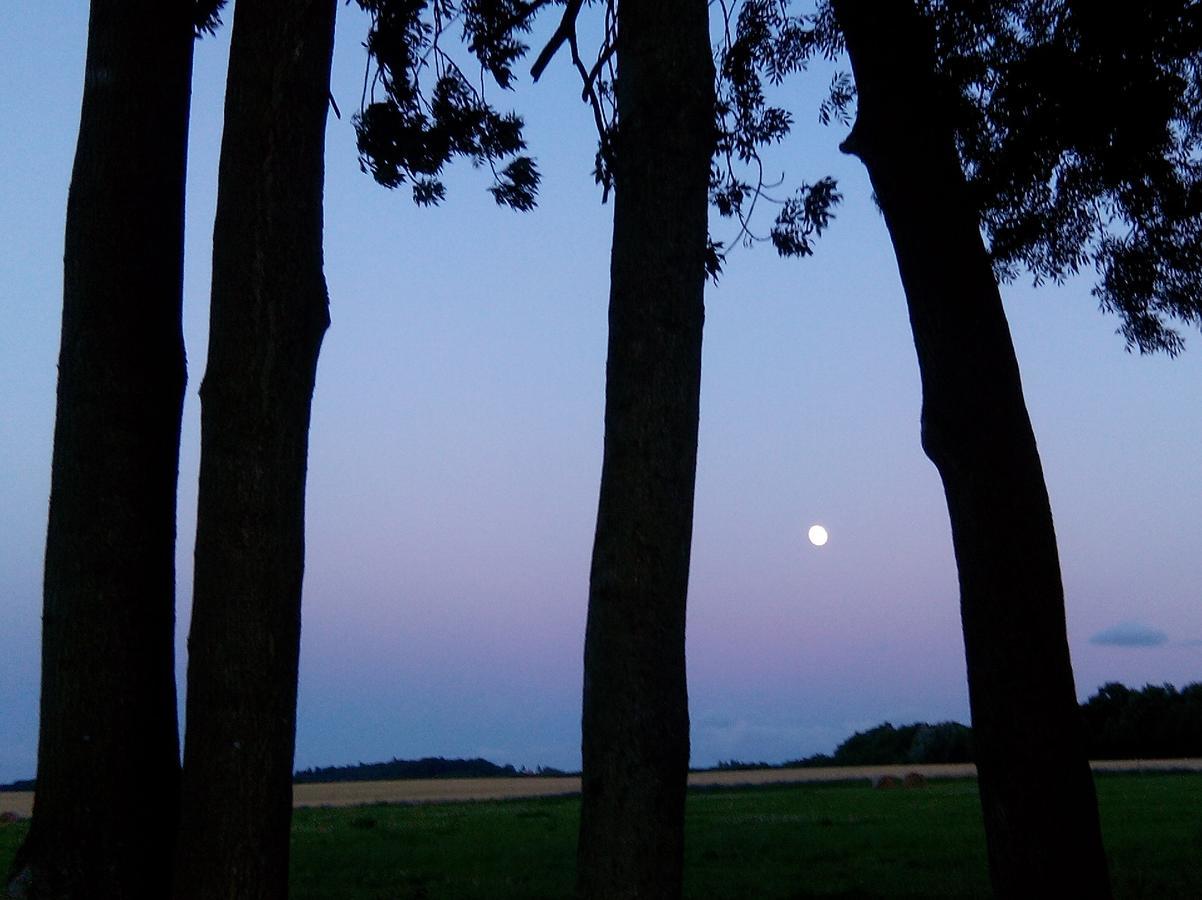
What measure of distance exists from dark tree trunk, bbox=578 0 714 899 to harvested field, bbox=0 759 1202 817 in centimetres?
1183

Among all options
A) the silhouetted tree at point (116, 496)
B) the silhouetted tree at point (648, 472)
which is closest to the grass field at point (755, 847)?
the silhouetted tree at point (116, 496)

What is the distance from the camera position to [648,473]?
519 centimetres

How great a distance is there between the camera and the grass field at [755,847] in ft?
28.8

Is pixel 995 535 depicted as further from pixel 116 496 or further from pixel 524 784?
pixel 524 784

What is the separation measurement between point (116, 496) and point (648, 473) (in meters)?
2.58

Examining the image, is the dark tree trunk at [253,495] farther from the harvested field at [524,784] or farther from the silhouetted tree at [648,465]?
the harvested field at [524,784]

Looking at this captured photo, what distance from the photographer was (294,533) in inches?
220

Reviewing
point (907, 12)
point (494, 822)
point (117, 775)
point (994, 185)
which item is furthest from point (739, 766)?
point (117, 775)

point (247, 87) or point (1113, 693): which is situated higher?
point (247, 87)

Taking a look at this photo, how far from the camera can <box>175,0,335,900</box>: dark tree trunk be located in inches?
211

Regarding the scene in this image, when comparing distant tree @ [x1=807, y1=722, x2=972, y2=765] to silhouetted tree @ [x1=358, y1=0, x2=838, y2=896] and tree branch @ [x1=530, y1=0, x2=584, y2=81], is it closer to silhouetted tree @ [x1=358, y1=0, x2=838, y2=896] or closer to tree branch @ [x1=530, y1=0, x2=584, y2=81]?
tree branch @ [x1=530, y1=0, x2=584, y2=81]

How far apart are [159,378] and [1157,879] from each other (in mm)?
6998

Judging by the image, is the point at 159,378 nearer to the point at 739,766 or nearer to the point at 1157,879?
the point at 1157,879

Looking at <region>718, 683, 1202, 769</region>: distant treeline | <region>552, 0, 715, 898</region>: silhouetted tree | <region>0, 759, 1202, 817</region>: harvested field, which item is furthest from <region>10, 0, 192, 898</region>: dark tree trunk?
<region>718, 683, 1202, 769</region>: distant treeline
